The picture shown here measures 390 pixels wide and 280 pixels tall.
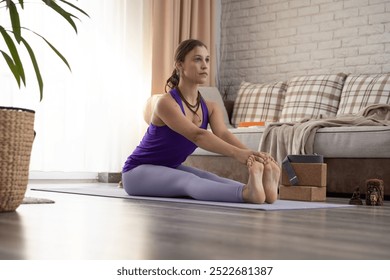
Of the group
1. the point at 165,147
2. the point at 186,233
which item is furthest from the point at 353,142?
the point at 186,233

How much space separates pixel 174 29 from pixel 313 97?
154 cm

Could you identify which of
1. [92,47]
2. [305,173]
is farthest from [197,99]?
[92,47]

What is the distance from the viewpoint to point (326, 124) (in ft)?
13.1

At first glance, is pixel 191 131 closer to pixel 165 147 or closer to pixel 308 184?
pixel 165 147

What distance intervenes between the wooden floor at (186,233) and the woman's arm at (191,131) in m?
0.32

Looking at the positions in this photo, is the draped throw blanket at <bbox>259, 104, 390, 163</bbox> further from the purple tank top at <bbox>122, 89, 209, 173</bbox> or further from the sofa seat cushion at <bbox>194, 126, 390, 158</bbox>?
the purple tank top at <bbox>122, 89, 209, 173</bbox>

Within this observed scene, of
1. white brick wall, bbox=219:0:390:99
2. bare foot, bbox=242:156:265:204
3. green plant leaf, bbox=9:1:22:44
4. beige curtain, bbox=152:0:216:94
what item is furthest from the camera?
beige curtain, bbox=152:0:216:94

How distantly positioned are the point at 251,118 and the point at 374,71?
1.05 metres

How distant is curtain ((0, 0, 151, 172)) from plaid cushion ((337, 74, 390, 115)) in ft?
5.87

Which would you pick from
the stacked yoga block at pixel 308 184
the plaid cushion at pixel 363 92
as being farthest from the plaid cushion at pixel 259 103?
the stacked yoga block at pixel 308 184

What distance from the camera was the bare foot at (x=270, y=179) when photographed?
2.75 meters

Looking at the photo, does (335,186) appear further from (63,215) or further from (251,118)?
(63,215)

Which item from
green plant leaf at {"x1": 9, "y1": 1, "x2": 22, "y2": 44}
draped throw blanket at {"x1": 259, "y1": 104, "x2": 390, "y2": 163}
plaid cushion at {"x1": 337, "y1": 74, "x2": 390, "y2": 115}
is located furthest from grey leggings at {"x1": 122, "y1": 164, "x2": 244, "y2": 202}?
plaid cushion at {"x1": 337, "y1": 74, "x2": 390, "y2": 115}

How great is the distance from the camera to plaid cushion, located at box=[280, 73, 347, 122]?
495 centimetres
